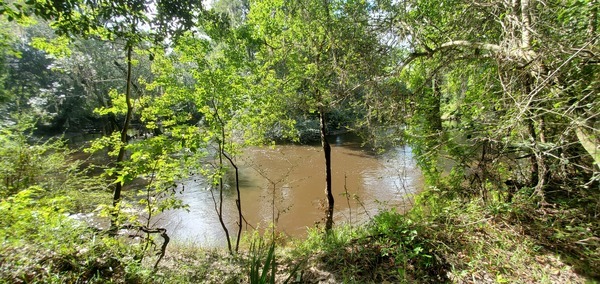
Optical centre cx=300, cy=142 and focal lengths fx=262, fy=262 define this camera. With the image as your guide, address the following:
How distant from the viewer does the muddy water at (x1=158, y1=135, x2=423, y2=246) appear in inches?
296

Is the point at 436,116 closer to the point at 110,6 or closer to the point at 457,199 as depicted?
the point at 457,199

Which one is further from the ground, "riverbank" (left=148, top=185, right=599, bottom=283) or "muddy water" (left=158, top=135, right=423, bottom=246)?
Result: "riverbank" (left=148, top=185, right=599, bottom=283)

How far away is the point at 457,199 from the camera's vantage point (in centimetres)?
378

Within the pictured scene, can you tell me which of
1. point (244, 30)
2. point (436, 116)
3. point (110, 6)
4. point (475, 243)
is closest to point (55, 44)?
point (110, 6)

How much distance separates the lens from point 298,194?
964cm

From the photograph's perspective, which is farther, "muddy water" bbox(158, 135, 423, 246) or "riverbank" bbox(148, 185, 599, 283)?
"muddy water" bbox(158, 135, 423, 246)

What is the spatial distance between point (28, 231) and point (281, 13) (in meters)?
5.23

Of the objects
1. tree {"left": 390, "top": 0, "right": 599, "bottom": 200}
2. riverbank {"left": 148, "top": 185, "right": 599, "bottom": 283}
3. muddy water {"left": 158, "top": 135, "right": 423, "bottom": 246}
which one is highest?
tree {"left": 390, "top": 0, "right": 599, "bottom": 200}

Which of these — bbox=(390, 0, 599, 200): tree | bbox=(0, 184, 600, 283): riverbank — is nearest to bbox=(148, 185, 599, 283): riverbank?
bbox=(0, 184, 600, 283): riverbank

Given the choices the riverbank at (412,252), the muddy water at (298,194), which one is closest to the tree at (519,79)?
the riverbank at (412,252)

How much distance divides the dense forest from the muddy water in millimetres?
1595

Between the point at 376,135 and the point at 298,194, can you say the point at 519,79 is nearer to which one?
the point at 376,135

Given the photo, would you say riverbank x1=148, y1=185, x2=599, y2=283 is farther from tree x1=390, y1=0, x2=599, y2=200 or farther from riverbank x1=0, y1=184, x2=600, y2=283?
tree x1=390, y1=0, x2=599, y2=200

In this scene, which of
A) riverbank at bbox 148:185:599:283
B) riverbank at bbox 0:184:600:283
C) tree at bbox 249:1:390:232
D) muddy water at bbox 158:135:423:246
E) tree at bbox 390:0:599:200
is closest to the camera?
tree at bbox 390:0:599:200
